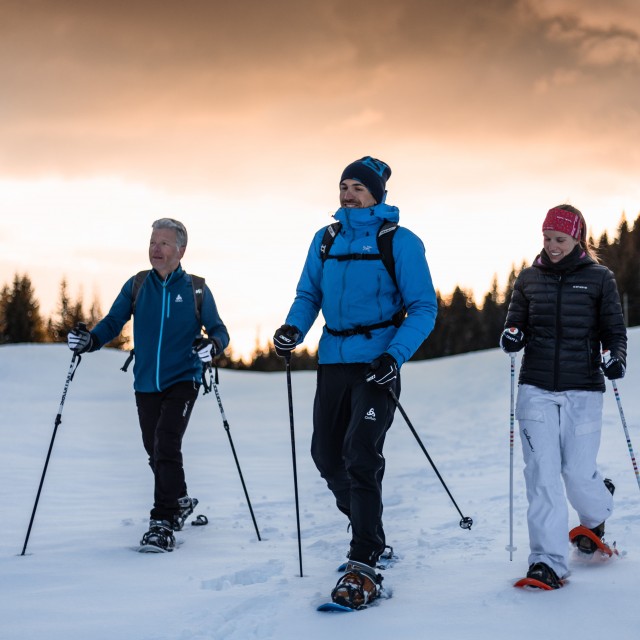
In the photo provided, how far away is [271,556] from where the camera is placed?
4.93 metres

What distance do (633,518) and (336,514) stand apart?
2618mm

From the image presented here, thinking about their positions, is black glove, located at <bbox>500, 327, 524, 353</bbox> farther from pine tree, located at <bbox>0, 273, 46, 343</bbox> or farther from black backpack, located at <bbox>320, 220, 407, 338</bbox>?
pine tree, located at <bbox>0, 273, 46, 343</bbox>

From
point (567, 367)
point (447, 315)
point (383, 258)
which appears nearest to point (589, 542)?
point (567, 367)

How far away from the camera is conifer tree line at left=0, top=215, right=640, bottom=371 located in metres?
62.7

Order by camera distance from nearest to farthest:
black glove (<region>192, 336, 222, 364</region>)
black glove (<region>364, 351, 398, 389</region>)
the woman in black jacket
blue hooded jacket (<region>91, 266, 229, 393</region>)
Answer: black glove (<region>364, 351, 398, 389</region>) → the woman in black jacket → black glove (<region>192, 336, 222, 364</region>) → blue hooded jacket (<region>91, 266, 229, 393</region>)

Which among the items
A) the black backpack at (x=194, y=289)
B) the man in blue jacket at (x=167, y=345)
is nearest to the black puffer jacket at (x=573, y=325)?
the man in blue jacket at (x=167, y=345)

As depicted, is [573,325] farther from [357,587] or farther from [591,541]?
[357,587]

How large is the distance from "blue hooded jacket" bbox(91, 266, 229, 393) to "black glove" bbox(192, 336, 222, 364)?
139mm

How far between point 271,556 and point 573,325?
2.47 metres

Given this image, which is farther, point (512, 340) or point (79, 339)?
point (79, 339)

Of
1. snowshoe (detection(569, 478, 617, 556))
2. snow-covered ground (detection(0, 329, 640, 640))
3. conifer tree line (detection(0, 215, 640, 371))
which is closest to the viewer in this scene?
snow-covered ground (detection(0, 329, 640, 640))

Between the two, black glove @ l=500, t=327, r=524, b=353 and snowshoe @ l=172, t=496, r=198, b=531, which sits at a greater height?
black glove @ l=500, t=327, r=524, b=353

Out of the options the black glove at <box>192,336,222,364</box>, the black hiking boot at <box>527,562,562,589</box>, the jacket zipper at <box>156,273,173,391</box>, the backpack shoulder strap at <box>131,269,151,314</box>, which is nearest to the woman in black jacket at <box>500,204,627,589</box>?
the black hiking boot at <box>527,562,562,589</box>

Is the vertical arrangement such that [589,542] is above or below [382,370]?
below
